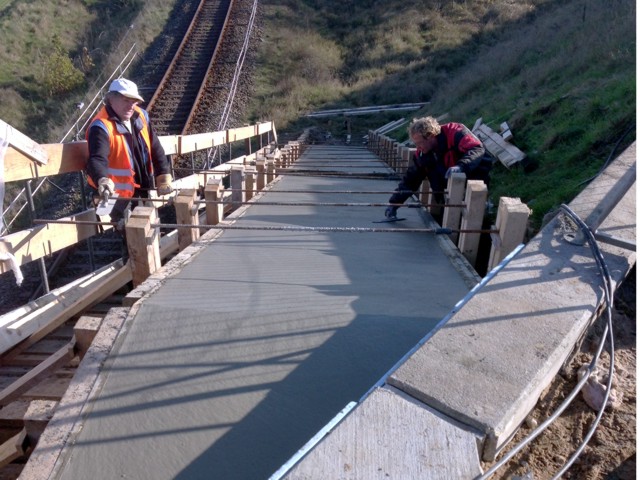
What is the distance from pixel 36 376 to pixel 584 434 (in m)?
3.25

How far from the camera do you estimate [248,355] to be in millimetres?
2535

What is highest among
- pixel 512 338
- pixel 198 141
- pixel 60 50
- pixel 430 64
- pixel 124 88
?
pixel 60 50

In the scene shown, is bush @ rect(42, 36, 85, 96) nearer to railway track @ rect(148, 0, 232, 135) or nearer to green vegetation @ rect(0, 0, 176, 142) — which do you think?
green vegetation @ rect(0, 0, 176, 142)

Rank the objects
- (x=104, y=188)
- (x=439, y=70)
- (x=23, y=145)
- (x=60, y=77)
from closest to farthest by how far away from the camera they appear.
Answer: (x=23, y=145), (x=104, y=188), (x=60, y=77), (x=439, y=70)

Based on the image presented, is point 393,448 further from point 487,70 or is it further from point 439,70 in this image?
point 439,70

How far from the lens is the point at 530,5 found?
87.2ft

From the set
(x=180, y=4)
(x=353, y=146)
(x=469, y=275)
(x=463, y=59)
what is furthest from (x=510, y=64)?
(x=180, y=4)

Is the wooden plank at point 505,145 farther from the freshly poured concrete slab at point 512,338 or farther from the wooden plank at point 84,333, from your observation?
the wooden plank at point 84,333

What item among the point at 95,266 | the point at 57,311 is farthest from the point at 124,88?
the point at 95,266

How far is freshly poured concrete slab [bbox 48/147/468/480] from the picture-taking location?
1994 mm

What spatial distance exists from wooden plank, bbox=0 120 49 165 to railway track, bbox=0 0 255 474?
4.21 feet

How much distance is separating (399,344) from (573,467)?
98cm

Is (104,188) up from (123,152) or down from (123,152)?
down

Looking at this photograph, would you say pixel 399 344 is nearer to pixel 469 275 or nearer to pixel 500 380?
pixel 500 380
